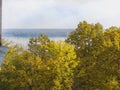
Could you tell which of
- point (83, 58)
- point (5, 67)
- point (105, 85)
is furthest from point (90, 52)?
point (5, 67)

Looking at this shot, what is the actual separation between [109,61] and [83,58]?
189 inches

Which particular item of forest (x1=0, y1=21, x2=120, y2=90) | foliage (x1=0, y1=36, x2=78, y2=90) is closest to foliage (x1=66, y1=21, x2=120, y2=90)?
forest (x1=0, y1=21, x2=120, y2=90)

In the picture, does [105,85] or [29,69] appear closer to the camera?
[105,85]

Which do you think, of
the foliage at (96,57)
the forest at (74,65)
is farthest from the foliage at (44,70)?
the foliage at (96,57)

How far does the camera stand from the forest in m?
71.6

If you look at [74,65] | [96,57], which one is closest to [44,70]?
[74,65]

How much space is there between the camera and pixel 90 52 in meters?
76.1

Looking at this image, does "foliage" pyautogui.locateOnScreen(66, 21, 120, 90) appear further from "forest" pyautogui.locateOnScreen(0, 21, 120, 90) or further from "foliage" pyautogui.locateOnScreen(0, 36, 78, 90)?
"foliage" pyautogui.locateOnScreen(0, 36, 78, 90)

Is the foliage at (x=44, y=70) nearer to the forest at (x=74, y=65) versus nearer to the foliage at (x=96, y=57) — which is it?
the forest at (x=74, y=65)

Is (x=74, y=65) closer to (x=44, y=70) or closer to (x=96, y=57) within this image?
(x=96, y=57)

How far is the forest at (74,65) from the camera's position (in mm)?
71625

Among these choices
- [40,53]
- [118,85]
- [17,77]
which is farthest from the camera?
[40,53]

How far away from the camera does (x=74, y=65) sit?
74000 mm

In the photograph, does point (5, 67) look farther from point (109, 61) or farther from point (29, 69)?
point (109, 61)
